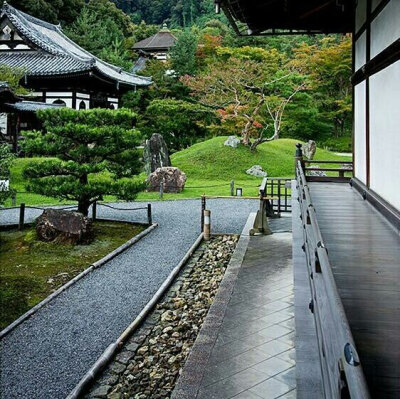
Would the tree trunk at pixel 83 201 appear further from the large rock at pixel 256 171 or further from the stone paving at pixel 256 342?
the large rock at pixel 256 171

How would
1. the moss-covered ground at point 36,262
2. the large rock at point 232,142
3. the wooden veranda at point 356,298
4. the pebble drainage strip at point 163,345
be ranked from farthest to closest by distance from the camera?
the large rock at point 232,142 → the moss-covered ground at point 36,262 → the pebble drainage strip at point 163,345 → the wooden veranda at point 356,298

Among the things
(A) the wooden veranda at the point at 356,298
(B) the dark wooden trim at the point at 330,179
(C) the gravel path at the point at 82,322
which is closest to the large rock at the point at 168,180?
(C) the gravel path at the point at 82,322

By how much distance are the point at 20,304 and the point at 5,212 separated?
754 centimetres

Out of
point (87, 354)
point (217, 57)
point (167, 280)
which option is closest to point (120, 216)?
point (167, 280)

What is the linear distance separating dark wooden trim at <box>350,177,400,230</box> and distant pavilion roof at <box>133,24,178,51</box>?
145 ft

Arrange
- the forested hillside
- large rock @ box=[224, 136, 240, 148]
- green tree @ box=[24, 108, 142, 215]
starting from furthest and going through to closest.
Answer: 1. the forested hillside
2. large rock @ box=[224, 136, 240, 148]
3. green tree @ box=[24, 108, 142, 215]

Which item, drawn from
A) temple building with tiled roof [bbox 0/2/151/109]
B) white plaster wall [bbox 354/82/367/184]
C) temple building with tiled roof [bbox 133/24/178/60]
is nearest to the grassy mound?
temple building with tiled roof [bbox 0/2/151/109]

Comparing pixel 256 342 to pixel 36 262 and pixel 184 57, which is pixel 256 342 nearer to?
pixel 36 262

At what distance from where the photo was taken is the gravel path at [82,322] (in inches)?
188

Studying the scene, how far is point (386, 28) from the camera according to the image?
17.1 feet

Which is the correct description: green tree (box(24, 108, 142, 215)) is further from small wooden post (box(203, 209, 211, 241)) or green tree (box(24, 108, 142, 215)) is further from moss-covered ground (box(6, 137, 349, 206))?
moss-covered ground (box(6, 137, 349, 206))

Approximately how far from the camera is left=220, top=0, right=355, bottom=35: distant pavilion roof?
738 cm

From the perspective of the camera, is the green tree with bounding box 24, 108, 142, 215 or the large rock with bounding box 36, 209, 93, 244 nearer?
the large rock with bounding box 36, 209, 93, 244

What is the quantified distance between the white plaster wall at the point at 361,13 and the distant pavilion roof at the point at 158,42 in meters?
43.2
